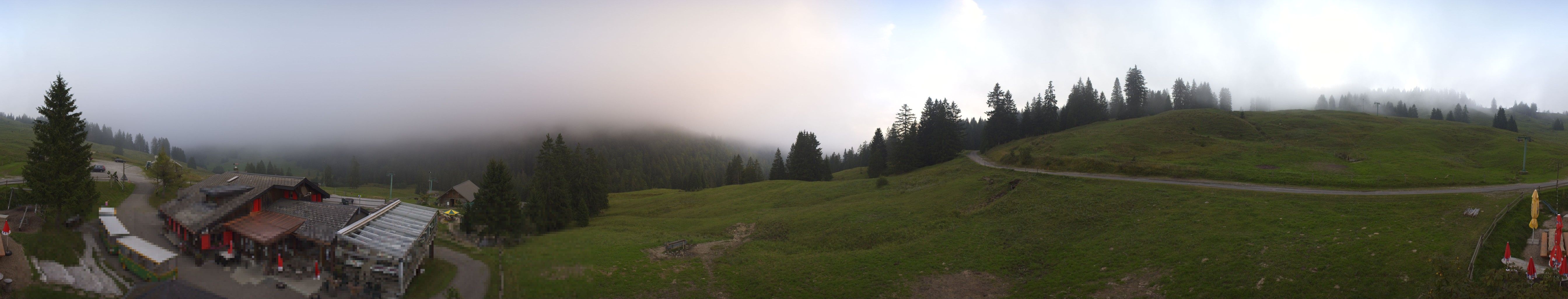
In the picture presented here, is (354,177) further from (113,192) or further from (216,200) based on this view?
(216,200)

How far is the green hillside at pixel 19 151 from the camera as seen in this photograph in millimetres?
38125

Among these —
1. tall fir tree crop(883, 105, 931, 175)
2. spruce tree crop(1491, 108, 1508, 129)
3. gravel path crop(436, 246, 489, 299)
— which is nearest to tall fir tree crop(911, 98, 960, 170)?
tall fir tree crop(883, 105, 931, 175)

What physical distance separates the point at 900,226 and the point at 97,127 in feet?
543

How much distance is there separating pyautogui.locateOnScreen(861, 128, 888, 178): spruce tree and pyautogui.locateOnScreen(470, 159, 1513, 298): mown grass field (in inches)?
1457

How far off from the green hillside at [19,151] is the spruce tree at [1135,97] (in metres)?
132

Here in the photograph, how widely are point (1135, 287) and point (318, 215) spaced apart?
36.3 m

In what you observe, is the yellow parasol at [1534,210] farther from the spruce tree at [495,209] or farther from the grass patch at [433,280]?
the spruce tree at [495,209]

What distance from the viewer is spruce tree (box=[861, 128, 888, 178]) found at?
8094 cm

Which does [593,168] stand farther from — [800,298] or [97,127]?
[97,127]

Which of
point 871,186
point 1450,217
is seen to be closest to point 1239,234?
point 1450,217

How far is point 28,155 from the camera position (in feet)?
83.0

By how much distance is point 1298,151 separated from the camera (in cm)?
5278

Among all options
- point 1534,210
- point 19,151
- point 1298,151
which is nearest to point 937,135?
point 1298,151

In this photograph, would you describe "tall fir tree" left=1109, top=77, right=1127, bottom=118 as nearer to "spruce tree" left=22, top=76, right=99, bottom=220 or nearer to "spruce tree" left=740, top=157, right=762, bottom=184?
"spruce tree" left=740, top=157, right=762, bottom=184
